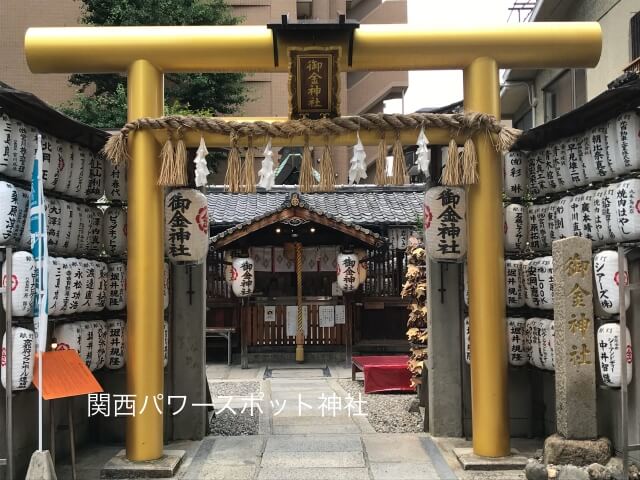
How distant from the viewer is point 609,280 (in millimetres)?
5723

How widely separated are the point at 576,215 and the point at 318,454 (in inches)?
160

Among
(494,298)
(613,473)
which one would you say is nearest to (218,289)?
(494,298)

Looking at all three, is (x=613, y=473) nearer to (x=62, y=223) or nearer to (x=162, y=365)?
(x=162, y=365)

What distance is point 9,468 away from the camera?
5.22m

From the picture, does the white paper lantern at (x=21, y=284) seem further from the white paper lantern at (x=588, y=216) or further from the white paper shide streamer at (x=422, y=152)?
the white paper lantern at (x=588, y=216)

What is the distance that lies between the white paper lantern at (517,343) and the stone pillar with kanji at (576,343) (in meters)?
1.38

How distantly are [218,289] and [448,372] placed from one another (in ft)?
32.5

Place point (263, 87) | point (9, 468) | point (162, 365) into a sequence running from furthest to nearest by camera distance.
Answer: point (263, 87)
point (162, 365)
point (9, 468)

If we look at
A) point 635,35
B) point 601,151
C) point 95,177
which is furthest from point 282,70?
point 635,35

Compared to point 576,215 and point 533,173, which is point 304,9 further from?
point 576,215

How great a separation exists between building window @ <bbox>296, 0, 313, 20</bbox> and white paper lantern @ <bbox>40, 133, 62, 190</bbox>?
2810cm

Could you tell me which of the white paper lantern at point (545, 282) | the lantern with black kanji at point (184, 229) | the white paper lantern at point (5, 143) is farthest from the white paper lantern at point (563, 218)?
the white paper lantern at point (5, 143)

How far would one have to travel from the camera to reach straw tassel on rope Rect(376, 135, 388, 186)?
6363mm

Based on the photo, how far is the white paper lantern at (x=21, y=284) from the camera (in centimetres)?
538
